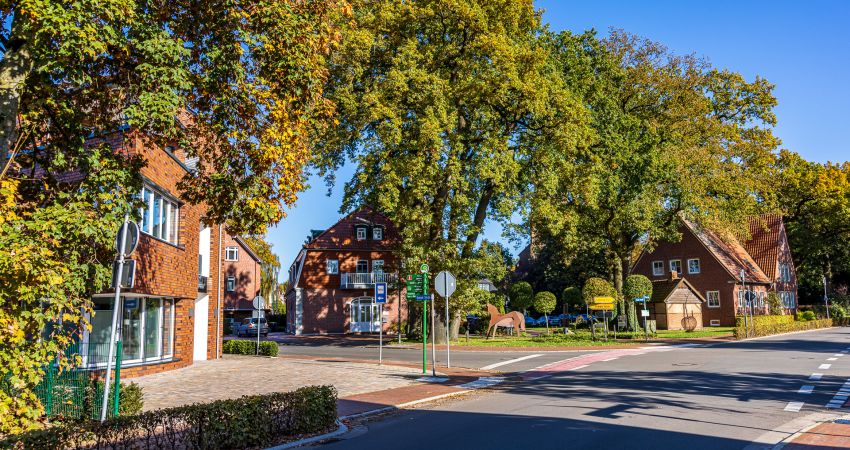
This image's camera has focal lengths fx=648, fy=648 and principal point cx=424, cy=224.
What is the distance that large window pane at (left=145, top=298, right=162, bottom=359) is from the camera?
18.8 meters

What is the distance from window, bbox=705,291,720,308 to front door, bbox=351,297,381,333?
26.4m

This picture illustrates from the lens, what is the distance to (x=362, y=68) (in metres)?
28.9

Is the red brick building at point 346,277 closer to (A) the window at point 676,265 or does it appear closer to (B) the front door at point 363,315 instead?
(B) the front door at point 363,315

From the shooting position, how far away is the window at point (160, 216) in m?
17.5

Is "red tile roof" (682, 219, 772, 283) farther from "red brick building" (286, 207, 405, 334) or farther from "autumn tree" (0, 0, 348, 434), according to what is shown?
"autumn tree" (0, 0, 348, 434)

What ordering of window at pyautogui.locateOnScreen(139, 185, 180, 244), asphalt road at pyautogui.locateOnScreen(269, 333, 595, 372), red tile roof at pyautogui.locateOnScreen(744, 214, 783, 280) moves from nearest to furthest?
1. window at pyautogui.locateOnScreen(139, 185, 180, 244)
2. asphalt road at pyautogui.locateOnScreen(269, 333, 595, 372)
3. red tile roof at pyautogui.locateOnScreen(744, 214, 783, 280)

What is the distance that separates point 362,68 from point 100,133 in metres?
19.0

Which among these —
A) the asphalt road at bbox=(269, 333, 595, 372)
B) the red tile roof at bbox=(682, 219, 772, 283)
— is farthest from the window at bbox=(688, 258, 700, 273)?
the asphalt road at bbox=(269, 333, 595, 372)

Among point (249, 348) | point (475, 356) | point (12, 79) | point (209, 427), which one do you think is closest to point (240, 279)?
point (249, 348)

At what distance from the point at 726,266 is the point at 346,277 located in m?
29.7

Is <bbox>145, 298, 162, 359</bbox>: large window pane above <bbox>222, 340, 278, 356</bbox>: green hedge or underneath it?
above

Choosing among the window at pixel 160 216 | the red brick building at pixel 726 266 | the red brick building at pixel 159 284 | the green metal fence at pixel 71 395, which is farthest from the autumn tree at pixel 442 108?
the red brick building at pixel 726 266

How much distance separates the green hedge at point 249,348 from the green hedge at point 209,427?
1738 centimetres

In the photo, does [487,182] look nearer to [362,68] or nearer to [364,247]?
[362,68]
